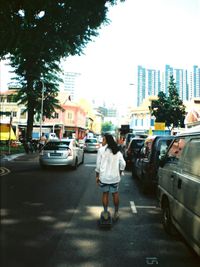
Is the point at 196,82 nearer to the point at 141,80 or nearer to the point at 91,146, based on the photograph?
the point at 141,80

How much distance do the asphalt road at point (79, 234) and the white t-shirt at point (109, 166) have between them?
2.86ft

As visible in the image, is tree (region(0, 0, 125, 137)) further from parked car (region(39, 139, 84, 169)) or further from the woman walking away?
the woman walking away

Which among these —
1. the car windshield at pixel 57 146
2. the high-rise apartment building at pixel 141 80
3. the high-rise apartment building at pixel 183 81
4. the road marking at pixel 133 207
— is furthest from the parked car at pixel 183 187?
the high-rise apartment building at pixel 141 80

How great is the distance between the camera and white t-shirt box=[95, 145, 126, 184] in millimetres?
5824

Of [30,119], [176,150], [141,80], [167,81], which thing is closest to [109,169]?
[176,150]

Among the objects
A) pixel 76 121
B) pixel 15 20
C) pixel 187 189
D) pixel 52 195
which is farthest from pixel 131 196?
pixel 76 121

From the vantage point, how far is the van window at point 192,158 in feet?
12.6

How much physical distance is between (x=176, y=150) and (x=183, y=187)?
1207 mm

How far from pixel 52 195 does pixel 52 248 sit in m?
3.94

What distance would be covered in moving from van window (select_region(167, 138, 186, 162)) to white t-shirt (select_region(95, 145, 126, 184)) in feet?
3.26

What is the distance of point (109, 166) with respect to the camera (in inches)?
231

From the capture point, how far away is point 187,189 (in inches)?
155

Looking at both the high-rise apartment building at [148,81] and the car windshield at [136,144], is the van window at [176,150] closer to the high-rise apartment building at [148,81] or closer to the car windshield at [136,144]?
the car windshield at [136,144]

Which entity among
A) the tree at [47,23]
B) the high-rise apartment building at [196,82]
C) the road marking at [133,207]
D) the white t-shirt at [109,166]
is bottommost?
the road marking at [133,207]
